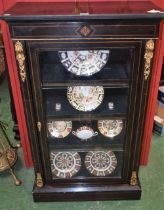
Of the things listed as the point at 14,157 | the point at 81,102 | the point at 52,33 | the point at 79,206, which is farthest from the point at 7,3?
the point at 79,206

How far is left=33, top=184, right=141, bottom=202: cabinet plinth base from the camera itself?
2.13m

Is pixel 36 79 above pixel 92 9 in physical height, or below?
below

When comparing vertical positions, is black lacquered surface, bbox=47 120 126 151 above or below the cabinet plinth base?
above

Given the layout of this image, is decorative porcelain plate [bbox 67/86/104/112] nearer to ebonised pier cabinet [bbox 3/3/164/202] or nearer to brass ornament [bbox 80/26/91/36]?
ebonised pier cabinet [bbox 3/3/164/202]

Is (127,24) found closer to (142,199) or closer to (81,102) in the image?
(81,102)

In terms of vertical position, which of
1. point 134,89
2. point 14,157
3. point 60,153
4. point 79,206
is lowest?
point 79,206

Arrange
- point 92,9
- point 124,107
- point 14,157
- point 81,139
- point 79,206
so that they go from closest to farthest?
point 92,9 < point 124,107 < point 81,139 < point 79,206 < point 14,157

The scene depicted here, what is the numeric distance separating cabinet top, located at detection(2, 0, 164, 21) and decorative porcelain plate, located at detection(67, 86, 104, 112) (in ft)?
1.72

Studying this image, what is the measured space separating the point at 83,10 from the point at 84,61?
30 cm

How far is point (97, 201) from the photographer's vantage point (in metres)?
2.18

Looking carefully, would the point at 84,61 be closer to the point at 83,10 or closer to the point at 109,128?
the point at 83,10

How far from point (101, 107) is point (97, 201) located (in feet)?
2.62

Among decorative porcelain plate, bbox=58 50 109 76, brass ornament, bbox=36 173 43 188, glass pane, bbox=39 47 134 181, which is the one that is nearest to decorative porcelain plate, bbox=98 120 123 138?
glass pane, bbox=39 47 134 181

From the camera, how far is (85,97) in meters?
1.89
